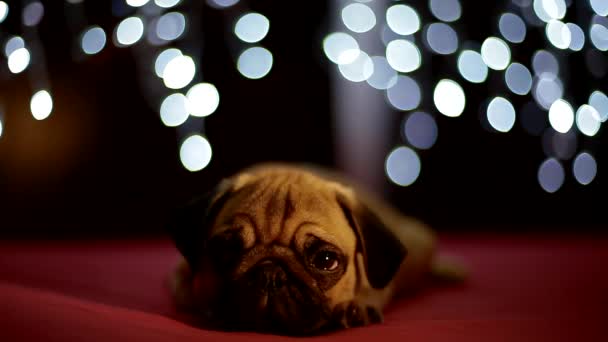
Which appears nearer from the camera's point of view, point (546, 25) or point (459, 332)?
point (459, 332)

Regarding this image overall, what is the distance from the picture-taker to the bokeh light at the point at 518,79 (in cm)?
475

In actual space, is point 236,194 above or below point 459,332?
above

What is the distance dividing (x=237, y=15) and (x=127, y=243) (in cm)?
206

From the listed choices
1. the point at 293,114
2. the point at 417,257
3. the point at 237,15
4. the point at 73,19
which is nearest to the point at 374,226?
the point at 417,257

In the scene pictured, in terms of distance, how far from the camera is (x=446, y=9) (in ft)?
15.8

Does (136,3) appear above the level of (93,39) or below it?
above

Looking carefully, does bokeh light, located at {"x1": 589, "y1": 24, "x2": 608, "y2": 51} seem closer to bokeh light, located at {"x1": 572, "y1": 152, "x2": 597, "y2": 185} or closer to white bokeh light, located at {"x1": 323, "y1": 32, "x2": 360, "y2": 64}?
bokeh light, located at {"x1": 572, "y1": 152, "x2": 597, "y2": 185}

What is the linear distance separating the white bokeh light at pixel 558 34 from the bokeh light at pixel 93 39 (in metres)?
3.37

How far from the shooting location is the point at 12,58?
2.87 m

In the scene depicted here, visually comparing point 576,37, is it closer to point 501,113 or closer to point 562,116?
point 562,116

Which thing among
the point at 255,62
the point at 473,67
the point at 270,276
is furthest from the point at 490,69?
the point at 270,276

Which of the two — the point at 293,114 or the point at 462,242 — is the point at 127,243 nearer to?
the point at 293,114

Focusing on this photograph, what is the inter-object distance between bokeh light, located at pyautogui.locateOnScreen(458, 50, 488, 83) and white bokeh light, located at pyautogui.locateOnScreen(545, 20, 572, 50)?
59 centimetres

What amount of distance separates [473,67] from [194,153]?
8.43 feet
